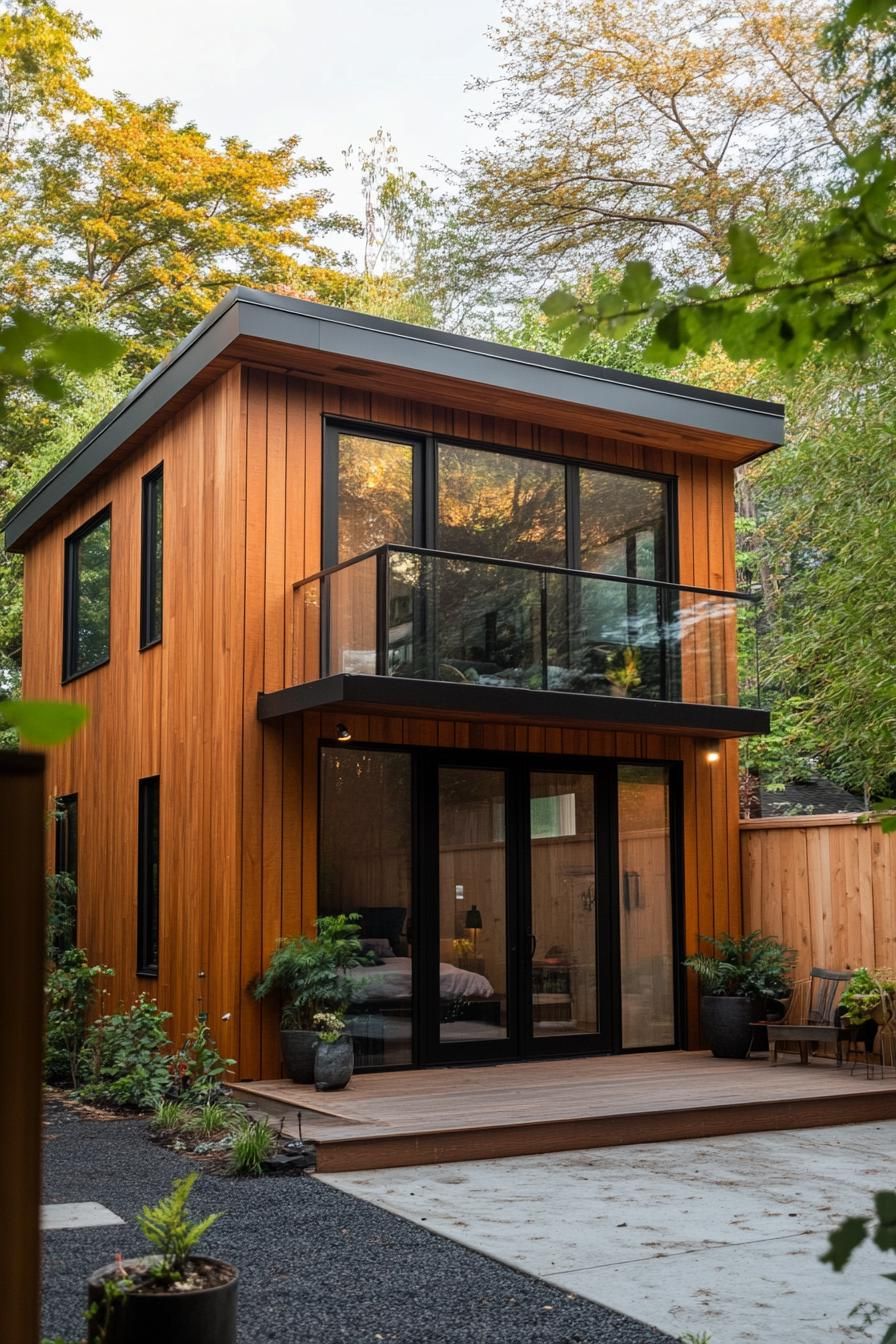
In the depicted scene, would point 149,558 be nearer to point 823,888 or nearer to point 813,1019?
point 823,888

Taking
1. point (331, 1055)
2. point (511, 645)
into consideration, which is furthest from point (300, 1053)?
point (511, 645)

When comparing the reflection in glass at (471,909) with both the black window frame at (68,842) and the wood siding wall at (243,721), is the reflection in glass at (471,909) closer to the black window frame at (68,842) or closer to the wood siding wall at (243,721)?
the wood siding wall at (243,721)

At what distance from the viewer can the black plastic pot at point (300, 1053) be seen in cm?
884

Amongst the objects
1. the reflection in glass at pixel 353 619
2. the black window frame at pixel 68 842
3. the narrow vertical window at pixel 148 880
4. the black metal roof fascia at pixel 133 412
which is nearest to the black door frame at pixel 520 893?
the reflection in glass at pixel 353 619

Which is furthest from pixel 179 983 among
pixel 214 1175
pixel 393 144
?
pixel 393 144

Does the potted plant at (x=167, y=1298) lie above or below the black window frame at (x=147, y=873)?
below

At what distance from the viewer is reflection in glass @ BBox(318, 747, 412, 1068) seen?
31.4 ft

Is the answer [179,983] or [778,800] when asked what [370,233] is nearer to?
[778,800]

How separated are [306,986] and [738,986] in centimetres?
364

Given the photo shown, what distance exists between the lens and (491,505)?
10586mm

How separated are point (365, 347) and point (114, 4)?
22.3m

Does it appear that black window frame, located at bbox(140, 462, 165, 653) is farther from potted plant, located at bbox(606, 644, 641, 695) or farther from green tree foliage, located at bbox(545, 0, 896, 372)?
green tree foliage, located at bbox(545, 0, 896, 372)

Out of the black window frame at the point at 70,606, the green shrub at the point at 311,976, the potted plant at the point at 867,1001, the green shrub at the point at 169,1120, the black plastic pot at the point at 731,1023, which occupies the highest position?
the black window frame at the point at 70,606

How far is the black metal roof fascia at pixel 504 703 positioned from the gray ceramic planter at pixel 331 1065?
213cm
